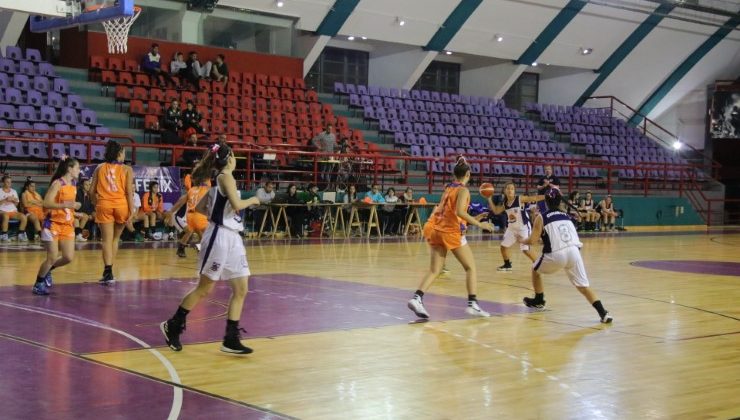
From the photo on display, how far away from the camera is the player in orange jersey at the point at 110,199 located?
11867mm

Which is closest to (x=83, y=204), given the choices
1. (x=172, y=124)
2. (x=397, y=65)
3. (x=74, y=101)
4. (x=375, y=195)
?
(x=172, y=124)

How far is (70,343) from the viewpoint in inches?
310

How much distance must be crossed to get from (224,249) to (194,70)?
20.2m

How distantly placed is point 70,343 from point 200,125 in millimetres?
17276

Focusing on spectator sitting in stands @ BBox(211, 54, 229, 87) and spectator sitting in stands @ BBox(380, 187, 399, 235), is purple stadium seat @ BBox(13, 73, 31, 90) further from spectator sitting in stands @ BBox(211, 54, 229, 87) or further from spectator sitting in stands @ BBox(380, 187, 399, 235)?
spectator sitting in stands @ BBox(380, 187, 399, 235)

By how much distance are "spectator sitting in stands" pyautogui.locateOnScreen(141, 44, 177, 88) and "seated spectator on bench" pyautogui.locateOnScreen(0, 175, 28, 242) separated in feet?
27.4

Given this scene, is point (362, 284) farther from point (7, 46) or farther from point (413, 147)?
point (413, 147)

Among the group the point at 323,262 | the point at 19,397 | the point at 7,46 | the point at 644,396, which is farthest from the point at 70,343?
the point at 7,46

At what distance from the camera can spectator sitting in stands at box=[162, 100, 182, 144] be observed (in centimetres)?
2336

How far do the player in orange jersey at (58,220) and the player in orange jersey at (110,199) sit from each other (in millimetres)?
762

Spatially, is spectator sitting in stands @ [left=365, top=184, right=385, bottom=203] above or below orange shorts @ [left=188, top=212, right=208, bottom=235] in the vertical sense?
above

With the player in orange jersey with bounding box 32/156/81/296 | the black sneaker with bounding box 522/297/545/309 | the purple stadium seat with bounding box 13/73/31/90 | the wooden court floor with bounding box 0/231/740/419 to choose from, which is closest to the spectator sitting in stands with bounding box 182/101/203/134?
the purple stadium seat with bounding box 13/73/31/90

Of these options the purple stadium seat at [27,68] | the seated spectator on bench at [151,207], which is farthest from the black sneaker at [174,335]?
the purple stadium seat at [27,68]

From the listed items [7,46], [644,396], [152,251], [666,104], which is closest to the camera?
[644,396]
